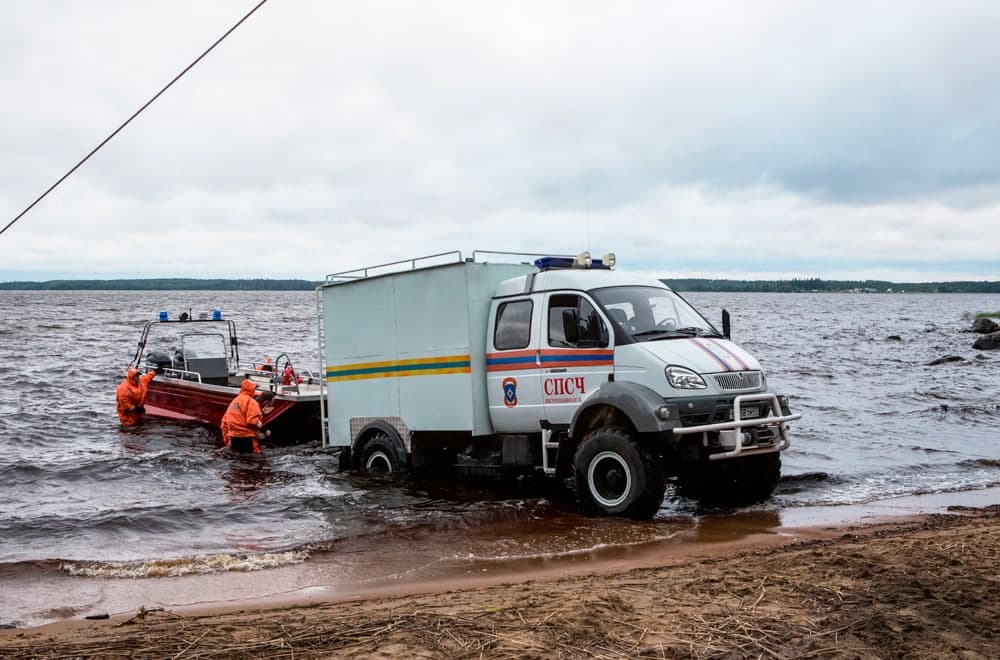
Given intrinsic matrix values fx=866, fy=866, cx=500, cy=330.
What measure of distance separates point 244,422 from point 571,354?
25.9ft

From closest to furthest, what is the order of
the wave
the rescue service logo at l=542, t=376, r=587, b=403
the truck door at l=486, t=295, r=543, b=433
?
1. the wave
2. the rescue service logo at l=542, t=376, r=587, b=403
3. the truck door at l=486, t=295, r=543, b=433

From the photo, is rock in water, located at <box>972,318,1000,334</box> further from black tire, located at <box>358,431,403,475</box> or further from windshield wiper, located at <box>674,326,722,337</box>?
black tire, located at <box>358,431,403,475</box>

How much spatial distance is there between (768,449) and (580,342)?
224cm

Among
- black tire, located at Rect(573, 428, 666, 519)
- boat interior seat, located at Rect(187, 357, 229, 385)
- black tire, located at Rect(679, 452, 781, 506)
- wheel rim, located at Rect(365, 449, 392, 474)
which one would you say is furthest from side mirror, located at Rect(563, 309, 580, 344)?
boat interior seat, located at Rect(187, 357, 229, 385)

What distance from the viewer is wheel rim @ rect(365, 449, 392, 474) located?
11.5 metres

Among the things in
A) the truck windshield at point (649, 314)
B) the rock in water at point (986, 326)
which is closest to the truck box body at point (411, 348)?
the truck windshield at point (649, 314)

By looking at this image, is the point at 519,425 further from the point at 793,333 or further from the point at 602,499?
the point at 793,333

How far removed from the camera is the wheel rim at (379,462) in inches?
454

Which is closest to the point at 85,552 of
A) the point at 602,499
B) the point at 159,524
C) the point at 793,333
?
the point at 159,524

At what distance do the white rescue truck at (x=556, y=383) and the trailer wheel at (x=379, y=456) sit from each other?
2 cm

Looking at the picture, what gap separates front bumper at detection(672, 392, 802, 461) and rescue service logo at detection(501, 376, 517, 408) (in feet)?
7.35

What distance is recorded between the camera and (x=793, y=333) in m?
57.9

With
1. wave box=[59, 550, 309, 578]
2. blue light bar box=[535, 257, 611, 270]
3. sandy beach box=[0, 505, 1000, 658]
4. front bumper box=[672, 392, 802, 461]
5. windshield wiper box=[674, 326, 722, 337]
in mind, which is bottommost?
wave box=[59, 550, 309, 578]

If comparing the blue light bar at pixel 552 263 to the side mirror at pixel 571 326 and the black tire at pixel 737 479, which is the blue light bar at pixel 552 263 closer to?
the side mirror at pixel 571 326
